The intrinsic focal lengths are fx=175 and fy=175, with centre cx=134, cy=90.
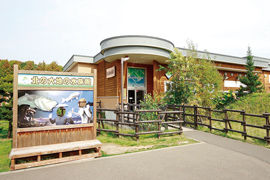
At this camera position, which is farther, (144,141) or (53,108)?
(144,141)

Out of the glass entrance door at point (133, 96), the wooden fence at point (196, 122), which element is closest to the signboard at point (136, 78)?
the glass entrance door at point (133, 96)

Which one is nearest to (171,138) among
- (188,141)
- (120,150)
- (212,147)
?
(188,141)

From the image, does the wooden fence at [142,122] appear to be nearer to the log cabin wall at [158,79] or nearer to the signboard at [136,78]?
the log cabin wall at [158,79]

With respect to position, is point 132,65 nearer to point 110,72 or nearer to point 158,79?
point 110,72

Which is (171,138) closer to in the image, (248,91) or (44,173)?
(44,173)

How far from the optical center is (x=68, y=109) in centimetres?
601

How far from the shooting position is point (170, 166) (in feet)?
16.0

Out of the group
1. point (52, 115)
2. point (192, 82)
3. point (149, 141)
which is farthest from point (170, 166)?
point (192, 82)

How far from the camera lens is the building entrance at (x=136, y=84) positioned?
19586 mm

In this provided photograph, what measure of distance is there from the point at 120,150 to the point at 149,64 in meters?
15.3

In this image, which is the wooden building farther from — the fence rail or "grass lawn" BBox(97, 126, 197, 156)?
"grass lawn" BBox(97, 126, 197, 156)

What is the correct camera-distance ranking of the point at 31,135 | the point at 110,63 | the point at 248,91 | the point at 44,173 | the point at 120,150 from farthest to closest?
the point at 248,91 < the point at 110,63 < the point at 120,150 < the point at 31,135 < the point at 44,173

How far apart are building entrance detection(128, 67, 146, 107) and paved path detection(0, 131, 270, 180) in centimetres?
1347

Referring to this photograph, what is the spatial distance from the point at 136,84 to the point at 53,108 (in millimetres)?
14541
